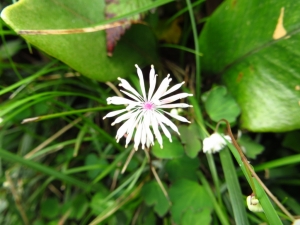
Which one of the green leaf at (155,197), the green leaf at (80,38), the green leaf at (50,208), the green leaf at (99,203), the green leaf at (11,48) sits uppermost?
the green leaf at (11,48)

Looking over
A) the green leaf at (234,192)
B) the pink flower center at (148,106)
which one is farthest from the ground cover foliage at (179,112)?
the pink flower center at (148,106)

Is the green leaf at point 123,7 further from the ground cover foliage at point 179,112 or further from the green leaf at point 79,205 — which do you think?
the green leaf at point 79,205

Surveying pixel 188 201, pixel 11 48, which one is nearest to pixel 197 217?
pixel 188 201

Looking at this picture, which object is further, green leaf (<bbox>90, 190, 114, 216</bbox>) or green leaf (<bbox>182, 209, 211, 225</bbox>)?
green leaf (<bbox>90, 190, 114, 216</bbox>)

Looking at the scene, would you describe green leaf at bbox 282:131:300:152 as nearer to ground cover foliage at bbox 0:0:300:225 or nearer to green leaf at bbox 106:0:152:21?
ground cover foliage at bbox 0:0:300:225

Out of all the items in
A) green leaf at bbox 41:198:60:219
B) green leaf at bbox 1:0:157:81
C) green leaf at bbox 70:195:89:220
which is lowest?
green leaf at bbox 70:195:89:220

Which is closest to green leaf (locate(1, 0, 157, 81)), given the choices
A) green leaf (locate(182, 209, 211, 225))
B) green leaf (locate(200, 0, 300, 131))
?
green leaf (locate(200, 0, 300, 131))
